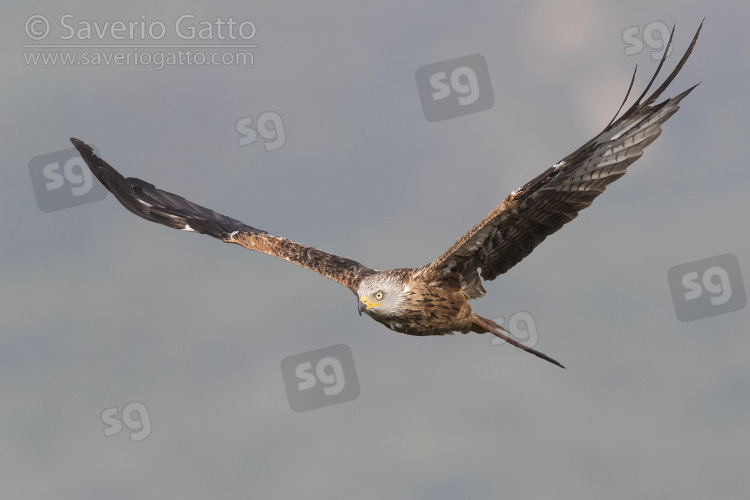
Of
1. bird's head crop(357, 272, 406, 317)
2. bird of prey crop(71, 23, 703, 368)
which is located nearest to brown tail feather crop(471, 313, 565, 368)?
bird of prey crop(71, 23, 703, 368)

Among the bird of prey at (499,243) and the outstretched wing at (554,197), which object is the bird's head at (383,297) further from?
the outstretched wing at (554,197)

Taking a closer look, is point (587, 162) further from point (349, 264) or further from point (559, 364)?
point (349, 264)

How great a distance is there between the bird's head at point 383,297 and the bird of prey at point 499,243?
0.04 ft

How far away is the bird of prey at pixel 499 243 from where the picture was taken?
1351 centimetres

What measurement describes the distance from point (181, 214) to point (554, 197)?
789 centimetres

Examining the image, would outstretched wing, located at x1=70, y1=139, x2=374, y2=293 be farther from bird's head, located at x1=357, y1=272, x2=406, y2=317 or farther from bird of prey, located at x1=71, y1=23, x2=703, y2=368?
bird's head, located at x1=357, y1=272, x2=406, y2=317

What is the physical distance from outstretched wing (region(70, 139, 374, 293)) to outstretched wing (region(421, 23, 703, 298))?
319 centimetres

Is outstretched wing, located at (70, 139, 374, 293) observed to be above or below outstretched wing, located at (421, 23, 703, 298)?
above

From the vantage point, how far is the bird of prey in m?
13.5

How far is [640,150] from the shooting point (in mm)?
13586

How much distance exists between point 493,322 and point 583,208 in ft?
6.77

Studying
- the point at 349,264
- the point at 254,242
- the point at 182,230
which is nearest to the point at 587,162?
the point at 349,264

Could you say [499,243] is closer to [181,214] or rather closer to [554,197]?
[554,197]

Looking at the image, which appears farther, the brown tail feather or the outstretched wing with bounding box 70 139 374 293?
the outstretched wing with bounding box 70 139 374 293
